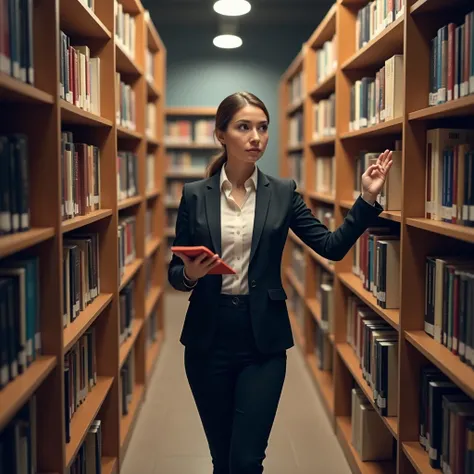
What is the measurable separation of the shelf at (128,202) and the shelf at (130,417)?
3.65 feet

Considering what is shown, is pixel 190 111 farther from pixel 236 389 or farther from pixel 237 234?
pixel 236 389

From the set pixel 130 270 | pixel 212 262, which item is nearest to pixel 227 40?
pixel 130 270

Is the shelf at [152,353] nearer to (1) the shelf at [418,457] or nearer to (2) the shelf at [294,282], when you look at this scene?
(2) the shelf at [294,282]

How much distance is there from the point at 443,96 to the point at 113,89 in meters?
1.48

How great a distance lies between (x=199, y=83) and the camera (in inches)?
308

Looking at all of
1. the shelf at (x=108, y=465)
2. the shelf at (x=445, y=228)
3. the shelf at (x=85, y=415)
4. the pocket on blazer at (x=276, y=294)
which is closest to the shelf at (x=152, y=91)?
the shelf at (x=85, y=415)

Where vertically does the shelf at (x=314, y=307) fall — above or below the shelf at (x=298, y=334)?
above

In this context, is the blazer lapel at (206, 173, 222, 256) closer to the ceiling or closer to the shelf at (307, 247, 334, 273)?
the shelf at (307, 247, 334, 273)

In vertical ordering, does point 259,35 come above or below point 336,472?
above

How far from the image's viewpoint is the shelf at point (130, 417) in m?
3.13

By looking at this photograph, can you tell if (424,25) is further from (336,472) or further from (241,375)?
(336,472)

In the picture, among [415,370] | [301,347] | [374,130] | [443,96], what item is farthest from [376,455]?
[301,347]

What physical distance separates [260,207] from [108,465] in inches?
55.7

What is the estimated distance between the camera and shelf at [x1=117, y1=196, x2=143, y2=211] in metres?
3.24
